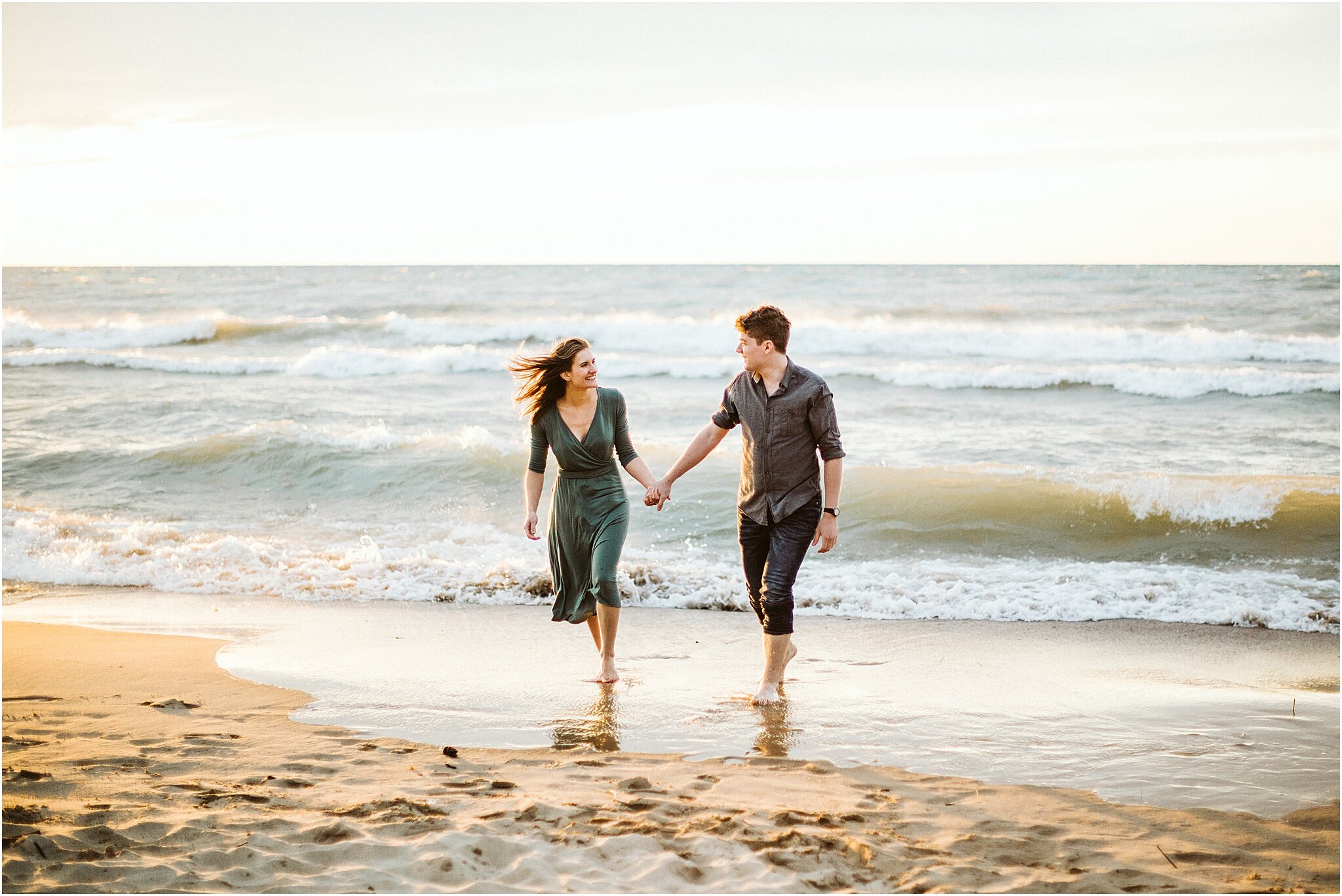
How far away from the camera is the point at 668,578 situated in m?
8.27

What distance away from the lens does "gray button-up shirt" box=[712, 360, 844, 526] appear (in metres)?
5.10

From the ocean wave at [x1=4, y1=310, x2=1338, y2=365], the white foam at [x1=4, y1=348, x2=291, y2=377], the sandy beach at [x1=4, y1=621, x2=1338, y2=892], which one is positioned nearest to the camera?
the sandy beach at [x1=4, y1=621, x2=1338, y2=892]

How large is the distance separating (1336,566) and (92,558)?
37.1ft

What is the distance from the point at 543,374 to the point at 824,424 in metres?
1.68

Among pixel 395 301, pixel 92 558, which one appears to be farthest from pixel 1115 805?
pixel 395 301

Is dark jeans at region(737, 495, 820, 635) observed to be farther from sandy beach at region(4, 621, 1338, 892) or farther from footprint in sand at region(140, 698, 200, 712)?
footprint in sand at region(140, 698, 200, 712)

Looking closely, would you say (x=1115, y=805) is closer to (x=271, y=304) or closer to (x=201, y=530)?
(x=201, y=530)

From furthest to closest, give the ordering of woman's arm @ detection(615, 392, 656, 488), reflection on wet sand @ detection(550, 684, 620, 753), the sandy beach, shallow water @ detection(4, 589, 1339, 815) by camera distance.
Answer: woman's arm @ detection(615, 392, 656, 488), reflection on wet sand @ detection(550, 684, 620, 753), shallow water @ detection(4, 589, 1339, 815), the sandy beach

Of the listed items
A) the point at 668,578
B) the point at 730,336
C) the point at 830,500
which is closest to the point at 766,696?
the point at 830,500

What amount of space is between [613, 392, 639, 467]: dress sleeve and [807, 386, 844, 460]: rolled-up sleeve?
119 centimetres

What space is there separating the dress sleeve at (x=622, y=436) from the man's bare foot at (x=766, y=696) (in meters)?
1.51

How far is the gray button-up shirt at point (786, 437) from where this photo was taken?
510 cm

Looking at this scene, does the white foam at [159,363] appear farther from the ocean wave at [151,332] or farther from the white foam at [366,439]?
the white foam at [366,439]

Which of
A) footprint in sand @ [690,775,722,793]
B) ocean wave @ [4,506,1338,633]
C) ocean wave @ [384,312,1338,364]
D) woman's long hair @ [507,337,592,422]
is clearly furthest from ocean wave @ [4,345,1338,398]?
footprint in sand @ [690,775,722,793]
